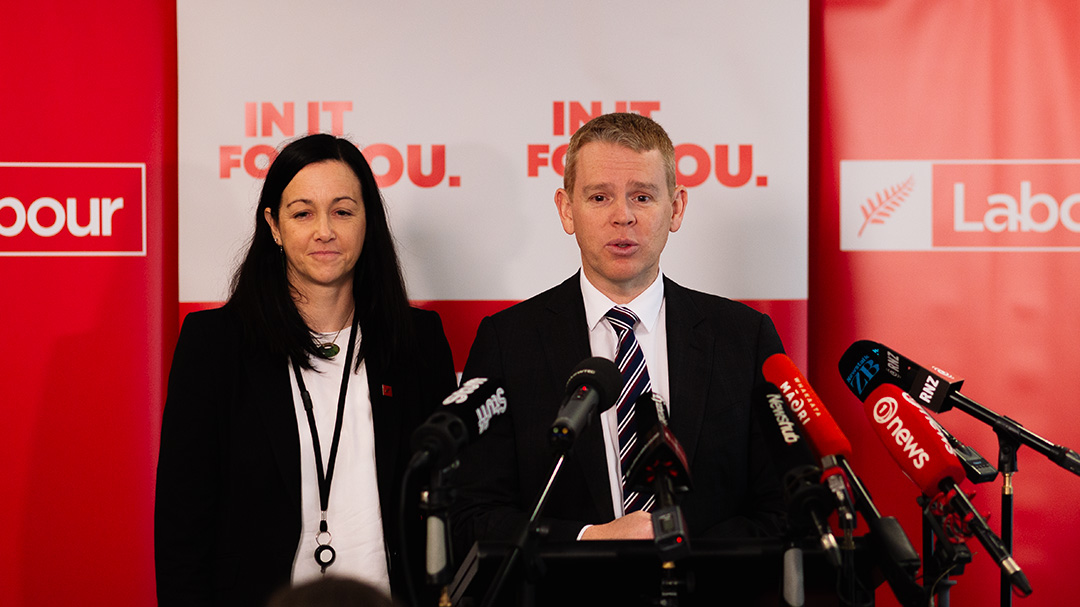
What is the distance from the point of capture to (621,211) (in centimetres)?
212

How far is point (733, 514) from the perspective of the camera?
2135 millimetres

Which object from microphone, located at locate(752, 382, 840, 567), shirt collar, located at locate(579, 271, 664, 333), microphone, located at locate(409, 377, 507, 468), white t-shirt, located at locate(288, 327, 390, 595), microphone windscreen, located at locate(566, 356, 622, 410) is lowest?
white t-shirt, located at locate(288, 327, 390, 595)

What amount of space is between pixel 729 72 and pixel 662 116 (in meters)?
0.28

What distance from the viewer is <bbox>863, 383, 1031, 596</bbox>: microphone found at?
1.44 m

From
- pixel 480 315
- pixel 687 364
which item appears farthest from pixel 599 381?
pixel 480 315

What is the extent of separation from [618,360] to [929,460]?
0.80 metres

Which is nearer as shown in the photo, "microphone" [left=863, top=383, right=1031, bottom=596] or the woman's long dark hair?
"microphone" [left=863, top=383, right=1031, bottom=596]

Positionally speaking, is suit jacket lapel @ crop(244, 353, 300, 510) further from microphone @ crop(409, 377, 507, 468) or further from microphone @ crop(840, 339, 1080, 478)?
microphone @ crop(840, 339, 1080, 478)

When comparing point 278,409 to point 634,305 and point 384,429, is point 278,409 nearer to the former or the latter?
point 384,429

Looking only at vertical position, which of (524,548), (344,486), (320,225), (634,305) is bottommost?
(344,486)

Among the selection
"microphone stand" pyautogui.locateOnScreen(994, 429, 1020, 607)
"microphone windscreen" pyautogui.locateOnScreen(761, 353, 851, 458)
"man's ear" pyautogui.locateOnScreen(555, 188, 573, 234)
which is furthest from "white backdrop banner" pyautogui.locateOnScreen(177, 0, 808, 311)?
"microphone windscreen" pyautogui.locateOnScreen(761, 353, 851, 458)

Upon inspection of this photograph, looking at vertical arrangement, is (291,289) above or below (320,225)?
below

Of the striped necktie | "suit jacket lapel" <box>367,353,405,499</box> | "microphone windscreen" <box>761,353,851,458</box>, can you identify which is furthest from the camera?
"suit jacket lapel" <box>367,353,405,499</box>

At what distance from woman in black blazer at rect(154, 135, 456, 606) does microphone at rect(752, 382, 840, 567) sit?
1.07 meters
